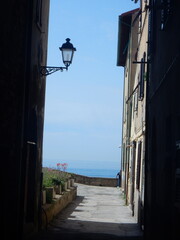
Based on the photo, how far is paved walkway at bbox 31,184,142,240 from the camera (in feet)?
40.9

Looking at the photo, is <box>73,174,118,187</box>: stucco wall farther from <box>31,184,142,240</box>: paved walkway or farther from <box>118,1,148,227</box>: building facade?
<box>31,184,142,240</box>: paved walkway

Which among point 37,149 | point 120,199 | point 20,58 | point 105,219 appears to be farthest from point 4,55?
point 120,199

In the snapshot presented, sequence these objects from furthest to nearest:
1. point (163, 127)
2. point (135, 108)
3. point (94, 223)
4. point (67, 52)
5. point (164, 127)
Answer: point (135, 108), point (94, 223), point (67, 52), point (163, 127), point (164, 127)

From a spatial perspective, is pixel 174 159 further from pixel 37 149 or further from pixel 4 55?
pixel 37 149

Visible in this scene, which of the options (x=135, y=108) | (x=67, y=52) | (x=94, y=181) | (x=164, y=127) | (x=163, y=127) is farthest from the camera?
(x=94, y=181)

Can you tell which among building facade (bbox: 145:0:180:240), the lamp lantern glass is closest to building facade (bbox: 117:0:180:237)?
building facade (bbox: 145:0:180:240)

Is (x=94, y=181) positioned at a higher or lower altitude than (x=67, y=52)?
lower

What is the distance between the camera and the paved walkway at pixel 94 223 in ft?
40.9

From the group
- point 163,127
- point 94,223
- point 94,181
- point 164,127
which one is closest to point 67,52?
point 163,127

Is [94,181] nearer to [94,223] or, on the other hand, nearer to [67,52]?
[94,223]

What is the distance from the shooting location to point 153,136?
36.9 ft

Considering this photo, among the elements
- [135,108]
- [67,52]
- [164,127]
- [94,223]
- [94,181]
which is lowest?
[94,223]

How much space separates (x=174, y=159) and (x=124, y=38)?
21.5 meters

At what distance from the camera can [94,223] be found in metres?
15.2
